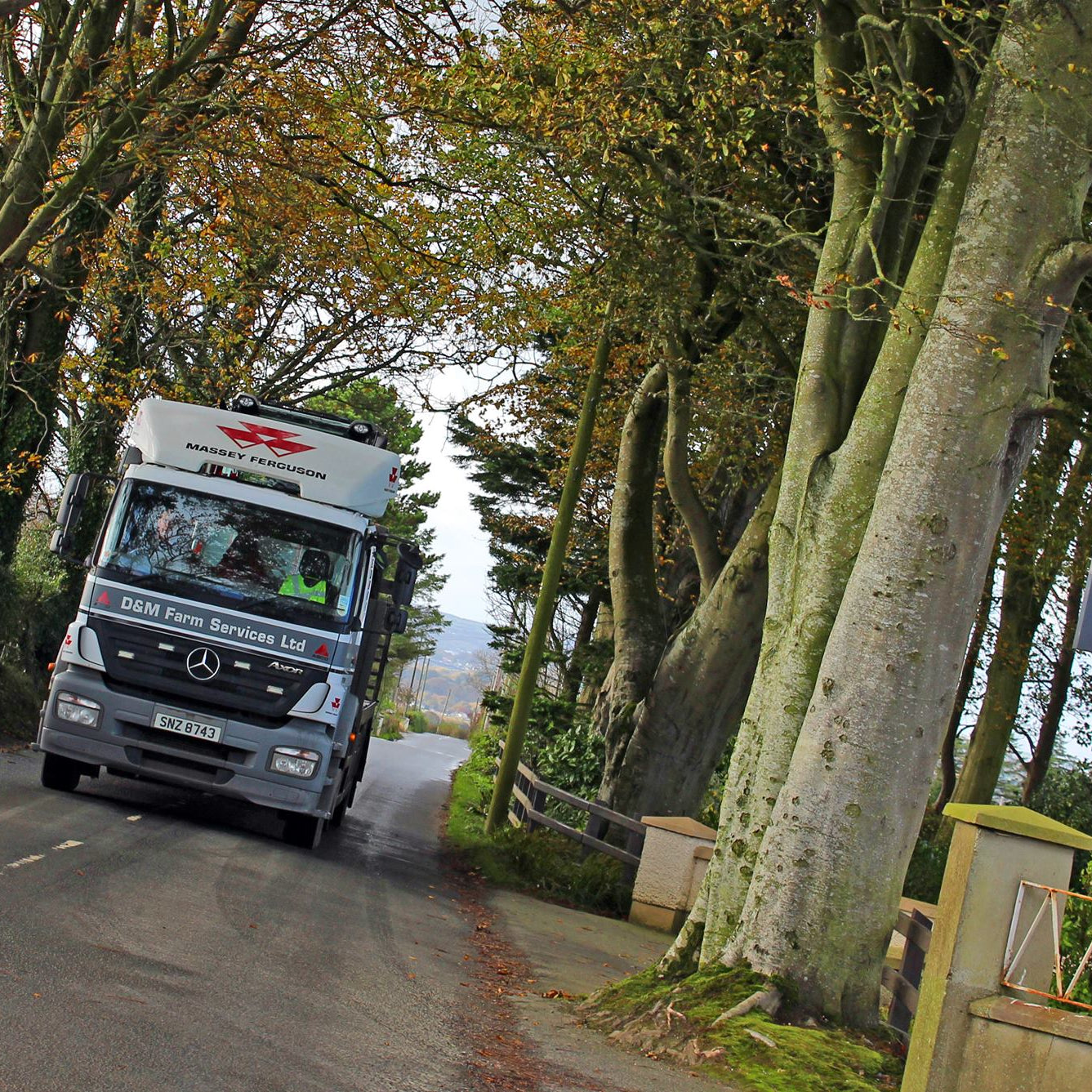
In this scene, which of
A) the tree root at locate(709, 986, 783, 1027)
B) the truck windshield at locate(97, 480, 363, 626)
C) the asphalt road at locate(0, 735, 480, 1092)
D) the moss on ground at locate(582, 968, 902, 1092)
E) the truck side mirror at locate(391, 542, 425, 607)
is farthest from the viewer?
the truck side mirror at locate(391, 542, 425, 607)

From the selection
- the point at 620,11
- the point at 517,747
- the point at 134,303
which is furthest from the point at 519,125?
the point at 134,303

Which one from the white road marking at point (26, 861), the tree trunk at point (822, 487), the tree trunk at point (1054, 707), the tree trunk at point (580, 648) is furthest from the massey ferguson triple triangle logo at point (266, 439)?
the tree trunk at point (1054, 707)

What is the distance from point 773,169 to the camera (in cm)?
1334

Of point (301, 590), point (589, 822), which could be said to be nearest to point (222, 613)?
point (301, 590)

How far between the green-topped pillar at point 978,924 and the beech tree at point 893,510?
1.57m

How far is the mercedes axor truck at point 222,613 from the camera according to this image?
1195 cm

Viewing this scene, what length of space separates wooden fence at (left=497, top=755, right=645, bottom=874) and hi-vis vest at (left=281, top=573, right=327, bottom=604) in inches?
182

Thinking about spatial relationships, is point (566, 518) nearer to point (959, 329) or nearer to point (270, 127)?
point (270, 127)

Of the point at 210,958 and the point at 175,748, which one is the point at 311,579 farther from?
the point at 210,958

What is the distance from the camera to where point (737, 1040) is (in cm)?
696

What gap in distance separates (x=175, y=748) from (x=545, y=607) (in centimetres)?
695

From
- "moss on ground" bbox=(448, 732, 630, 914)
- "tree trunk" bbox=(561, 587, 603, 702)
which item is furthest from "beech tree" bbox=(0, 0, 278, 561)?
"tree trunk" bbox=(561, 587, 603, 702)

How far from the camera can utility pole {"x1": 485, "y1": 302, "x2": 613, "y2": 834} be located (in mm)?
17938

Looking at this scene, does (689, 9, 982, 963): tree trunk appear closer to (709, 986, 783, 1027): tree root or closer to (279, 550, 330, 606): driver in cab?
(709, 986, 783, 1027): tree root
